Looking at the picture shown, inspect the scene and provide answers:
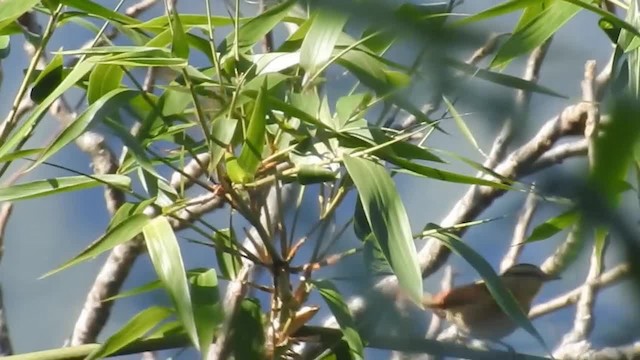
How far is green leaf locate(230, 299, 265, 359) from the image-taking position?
47cm

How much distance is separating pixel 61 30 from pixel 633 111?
2.45ft

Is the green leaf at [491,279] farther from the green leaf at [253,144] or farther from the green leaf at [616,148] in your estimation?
the green leaf at [616,148]

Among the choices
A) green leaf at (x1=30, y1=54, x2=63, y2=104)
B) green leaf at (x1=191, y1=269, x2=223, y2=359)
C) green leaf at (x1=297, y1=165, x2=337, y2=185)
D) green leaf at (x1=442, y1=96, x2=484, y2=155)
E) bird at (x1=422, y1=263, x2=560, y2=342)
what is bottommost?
bird at (x1=422, y1=263, x2=560, y2=342)

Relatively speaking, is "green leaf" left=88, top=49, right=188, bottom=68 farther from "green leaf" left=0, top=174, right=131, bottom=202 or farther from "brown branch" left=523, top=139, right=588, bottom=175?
"brown branch" left=523, top=139, right=588, bottom=175

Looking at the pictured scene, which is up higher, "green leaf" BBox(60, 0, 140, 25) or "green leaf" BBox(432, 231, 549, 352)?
"green leaf" BBox(60, 0, 140, 25)

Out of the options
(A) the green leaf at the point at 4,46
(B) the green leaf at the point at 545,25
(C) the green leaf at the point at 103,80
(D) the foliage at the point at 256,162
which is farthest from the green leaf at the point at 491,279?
→ (A) the green leaf at the point at 4,46

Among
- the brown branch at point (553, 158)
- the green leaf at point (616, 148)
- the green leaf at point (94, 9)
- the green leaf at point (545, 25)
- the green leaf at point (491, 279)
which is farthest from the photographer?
the green leaf at point (94, 9)

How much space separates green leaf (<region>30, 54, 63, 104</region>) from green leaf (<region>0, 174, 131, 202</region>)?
0.18 feet

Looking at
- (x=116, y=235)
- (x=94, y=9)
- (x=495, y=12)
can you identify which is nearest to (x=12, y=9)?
(x=94, y=9)

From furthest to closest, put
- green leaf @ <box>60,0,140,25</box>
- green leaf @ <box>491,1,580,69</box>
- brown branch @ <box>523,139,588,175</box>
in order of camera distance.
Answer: green leaf @ <box>60,0,140,25</box> < green leaf @ <box>491,1,580,69</box> < brown branch @ <box>523,139,588,175</box>

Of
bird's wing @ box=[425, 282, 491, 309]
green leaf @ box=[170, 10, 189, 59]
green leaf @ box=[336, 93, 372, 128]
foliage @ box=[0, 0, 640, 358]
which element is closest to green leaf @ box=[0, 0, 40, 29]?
foliage @ box=[0, 0, 640, 358]

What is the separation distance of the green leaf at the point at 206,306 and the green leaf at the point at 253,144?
0.08 meters

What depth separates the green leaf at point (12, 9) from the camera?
52cm

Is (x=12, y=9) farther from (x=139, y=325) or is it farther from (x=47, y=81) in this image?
(x=139, y=325)
